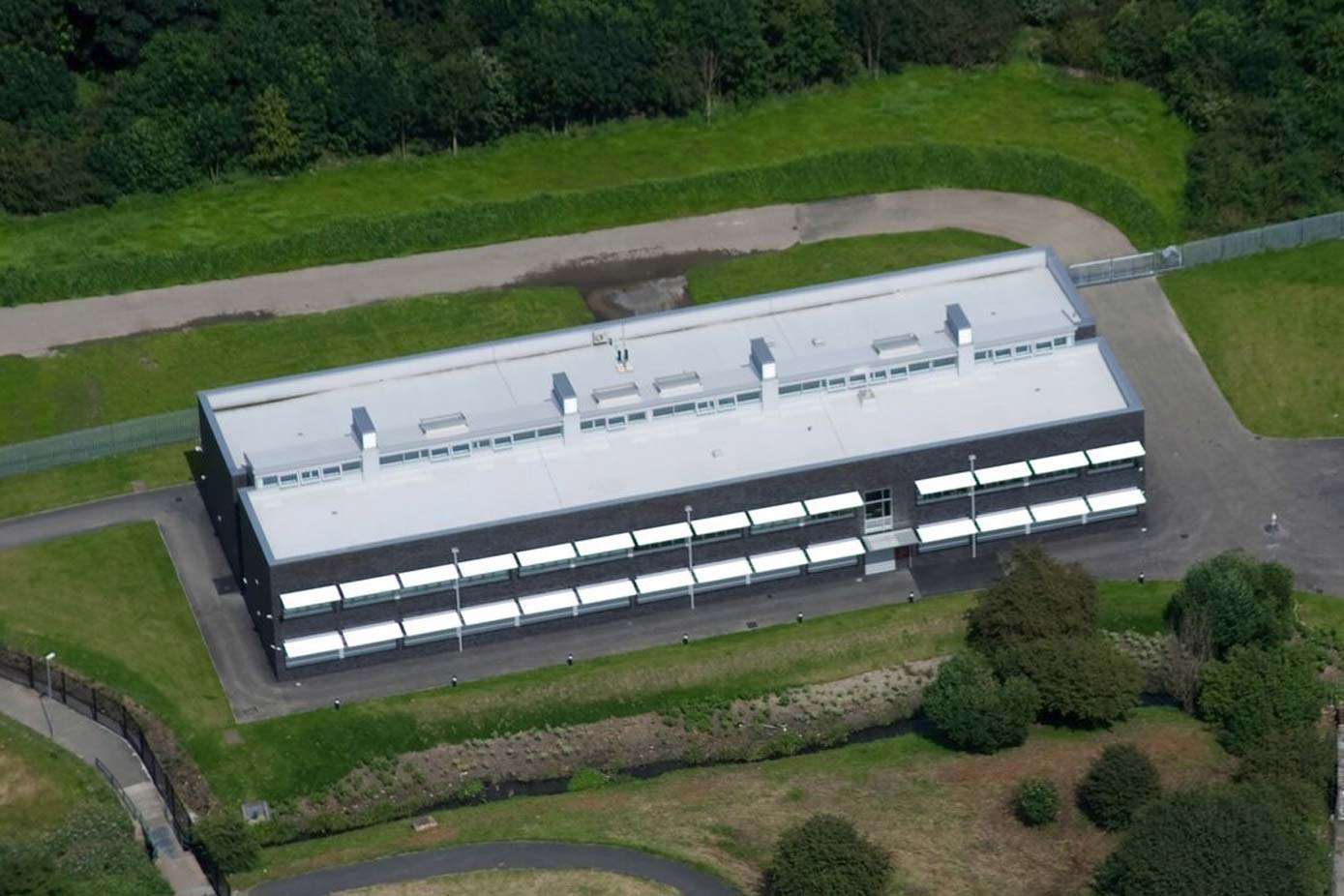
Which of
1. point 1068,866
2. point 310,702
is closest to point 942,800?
point 1068,866

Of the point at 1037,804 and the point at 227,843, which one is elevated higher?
the point at 227,843

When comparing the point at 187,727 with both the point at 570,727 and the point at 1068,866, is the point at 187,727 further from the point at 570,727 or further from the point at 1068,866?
the point at 1068,866

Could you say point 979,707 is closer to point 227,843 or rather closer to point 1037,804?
point 1037,804

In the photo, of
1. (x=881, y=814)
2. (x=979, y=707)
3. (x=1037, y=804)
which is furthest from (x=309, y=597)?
(x=1037, y=804)

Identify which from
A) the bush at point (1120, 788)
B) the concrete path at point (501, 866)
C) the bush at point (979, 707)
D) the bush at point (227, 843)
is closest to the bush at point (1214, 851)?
the bush at point (1120, 788)

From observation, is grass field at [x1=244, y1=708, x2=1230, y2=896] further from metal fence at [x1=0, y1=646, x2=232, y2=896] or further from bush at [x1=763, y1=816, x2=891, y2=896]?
metal fence at [x1=0, y1=646, x2=232, y2=896]

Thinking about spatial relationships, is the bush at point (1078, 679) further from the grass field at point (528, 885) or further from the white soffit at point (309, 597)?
the white soffit at point (309, 597)
